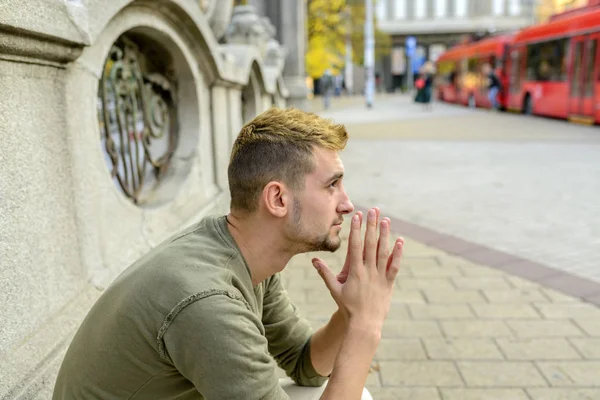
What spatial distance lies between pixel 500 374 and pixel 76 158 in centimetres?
211

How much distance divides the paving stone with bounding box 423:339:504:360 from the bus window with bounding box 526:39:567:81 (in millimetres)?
15262

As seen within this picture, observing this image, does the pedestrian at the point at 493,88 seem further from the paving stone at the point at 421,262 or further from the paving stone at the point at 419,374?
the paving stone at the point at 419,374

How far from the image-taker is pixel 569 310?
3.62 m

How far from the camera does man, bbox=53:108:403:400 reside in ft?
4.40

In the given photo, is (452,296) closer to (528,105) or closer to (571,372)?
(571,372)

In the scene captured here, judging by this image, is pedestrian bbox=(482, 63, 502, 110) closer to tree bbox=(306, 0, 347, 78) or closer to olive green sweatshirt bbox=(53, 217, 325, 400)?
tree bbox=(306, 0, 347, 78)

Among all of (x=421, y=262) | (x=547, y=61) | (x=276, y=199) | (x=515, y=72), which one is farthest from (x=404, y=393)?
(x=515, y=72)

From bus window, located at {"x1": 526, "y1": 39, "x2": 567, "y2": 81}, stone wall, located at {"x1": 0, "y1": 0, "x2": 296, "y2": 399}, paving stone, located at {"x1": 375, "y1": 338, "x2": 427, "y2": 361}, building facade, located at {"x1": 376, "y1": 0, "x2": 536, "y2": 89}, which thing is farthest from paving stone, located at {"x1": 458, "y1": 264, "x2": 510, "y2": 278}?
building facade, located at {"x1": 376, "y1": 0, "x2": 536, "y2": 89}

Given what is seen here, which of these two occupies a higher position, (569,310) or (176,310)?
(176,310)

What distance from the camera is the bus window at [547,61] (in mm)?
16906

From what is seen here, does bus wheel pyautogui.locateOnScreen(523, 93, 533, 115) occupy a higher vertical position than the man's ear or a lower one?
lower

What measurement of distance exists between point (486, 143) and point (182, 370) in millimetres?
11514

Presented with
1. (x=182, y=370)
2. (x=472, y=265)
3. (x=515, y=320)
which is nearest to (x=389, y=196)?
(x=472, y=265)

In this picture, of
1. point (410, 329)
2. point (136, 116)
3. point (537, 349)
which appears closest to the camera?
point (537, 349)
